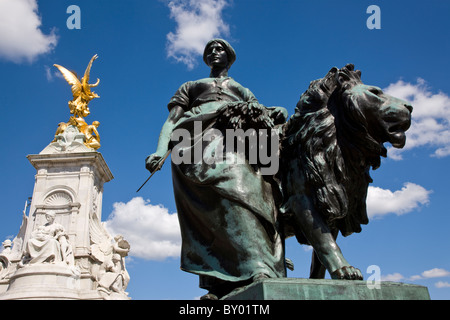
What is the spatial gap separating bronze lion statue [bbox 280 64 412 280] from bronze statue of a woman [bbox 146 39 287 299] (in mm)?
211

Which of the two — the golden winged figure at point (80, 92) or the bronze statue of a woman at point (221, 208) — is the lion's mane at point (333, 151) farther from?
the golden winged figure at point (80, 92)

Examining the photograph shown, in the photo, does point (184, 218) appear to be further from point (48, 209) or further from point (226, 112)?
point (48, 209)

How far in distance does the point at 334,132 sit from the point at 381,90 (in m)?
0.48

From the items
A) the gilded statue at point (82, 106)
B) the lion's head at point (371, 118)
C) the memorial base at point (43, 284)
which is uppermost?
the gilded statue at point (82, 106)

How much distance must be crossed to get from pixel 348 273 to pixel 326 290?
→ 1.04ft

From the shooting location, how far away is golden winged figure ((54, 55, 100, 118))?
22.8 meters

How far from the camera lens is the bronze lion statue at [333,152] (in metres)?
3.00

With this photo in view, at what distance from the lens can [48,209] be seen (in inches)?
730

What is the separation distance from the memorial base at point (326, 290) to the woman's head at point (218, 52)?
2192 millimetres

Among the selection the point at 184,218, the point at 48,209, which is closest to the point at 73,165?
the point at 48,209

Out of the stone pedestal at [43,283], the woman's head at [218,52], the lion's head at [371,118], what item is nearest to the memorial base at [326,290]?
the lion's head at [371,118]

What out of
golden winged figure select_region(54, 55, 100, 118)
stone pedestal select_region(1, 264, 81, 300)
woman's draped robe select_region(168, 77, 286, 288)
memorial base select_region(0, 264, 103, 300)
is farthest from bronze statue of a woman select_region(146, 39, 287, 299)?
golden winged figure select_region(54, 55, 100, 118)
